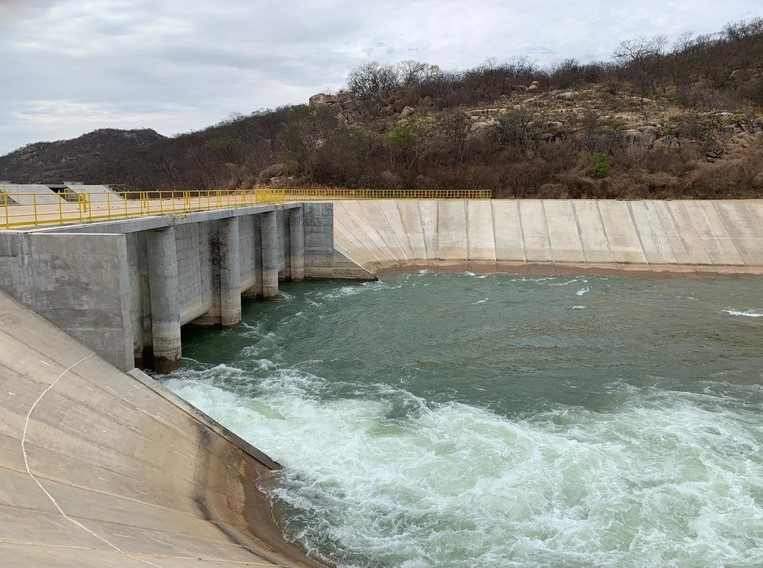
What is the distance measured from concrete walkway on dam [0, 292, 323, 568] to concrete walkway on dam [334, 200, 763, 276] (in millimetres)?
22123

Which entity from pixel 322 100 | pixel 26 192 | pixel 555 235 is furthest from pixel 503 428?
pixel 322 100

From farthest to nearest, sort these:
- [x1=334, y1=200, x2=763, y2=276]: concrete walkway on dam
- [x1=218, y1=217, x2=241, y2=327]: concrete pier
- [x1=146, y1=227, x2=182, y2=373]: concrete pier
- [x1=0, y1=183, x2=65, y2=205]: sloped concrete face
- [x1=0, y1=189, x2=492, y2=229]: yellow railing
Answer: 1. [x1=334, y1=200, x2=763, y2=276]: concrete walkway on dam
2. [x1=0, y1=183, x2=65, y2=205]: sloped concrete face
3. [x1=218, y1=217, x2=241, y2=327]: concrete pier
4. [x1=146, y1=227, x2=182, y2=373]: concrete pier
5. [x1=0, y1=189, x2=492, y2=229]: yellow railing

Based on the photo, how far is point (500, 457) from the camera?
459 inches

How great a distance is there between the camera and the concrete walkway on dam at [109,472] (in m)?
6.43

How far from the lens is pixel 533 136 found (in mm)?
59594

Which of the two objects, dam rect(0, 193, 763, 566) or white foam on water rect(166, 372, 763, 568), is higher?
dam rect(0, 193, 763, 566)

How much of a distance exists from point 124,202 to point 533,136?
159 feet

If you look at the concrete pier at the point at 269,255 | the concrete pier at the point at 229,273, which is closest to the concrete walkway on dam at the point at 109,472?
the concrete pier at the point at 229,273

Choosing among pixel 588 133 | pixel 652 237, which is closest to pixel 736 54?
pixel 588 133

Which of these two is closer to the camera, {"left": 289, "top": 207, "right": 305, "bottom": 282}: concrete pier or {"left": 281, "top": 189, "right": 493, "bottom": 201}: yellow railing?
{"left": 289, "top": 207, "right": 305, "bottom": 282}: concrete pier

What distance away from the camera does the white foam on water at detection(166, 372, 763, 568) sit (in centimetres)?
901

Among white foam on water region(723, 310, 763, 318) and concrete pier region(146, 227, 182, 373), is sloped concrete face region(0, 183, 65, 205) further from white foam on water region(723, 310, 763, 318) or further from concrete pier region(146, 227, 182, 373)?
white foam on water region(723, 310, 763, 318)

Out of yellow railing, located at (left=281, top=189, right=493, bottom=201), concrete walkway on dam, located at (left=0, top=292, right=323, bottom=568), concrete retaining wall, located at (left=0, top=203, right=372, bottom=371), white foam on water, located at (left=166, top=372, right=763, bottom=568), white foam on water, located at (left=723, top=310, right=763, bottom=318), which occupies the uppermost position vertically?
yellow railing, located at (left=281, top=189, right=493, bottom=201)

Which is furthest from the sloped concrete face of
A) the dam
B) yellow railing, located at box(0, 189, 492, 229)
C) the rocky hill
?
the rocky hill
